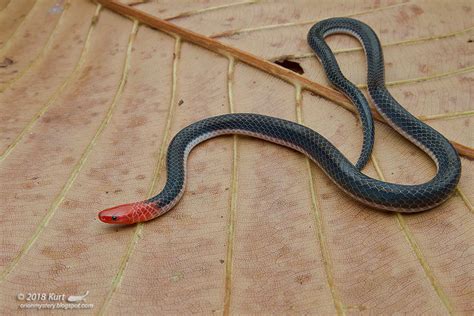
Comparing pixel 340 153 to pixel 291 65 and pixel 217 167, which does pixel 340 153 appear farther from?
pixel 291 65

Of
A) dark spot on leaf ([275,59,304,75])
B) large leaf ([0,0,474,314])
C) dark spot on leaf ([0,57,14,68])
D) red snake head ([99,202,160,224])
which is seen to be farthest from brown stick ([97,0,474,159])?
red snake head ([99,202,160,224])

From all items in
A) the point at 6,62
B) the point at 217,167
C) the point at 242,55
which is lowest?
the point at 217,167

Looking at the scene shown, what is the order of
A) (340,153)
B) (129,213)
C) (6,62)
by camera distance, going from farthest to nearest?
(6,62)
(340,153)
(129,213)

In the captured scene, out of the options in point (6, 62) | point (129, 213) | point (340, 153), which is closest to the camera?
point (129, 213)

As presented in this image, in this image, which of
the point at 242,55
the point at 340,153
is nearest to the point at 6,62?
the point at 242,55

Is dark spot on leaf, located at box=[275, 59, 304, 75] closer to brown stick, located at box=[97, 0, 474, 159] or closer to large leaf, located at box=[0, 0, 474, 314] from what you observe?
large leaf, located at box=[0, 0, 474, 314]

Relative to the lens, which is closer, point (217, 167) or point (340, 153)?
point (340, 153)
